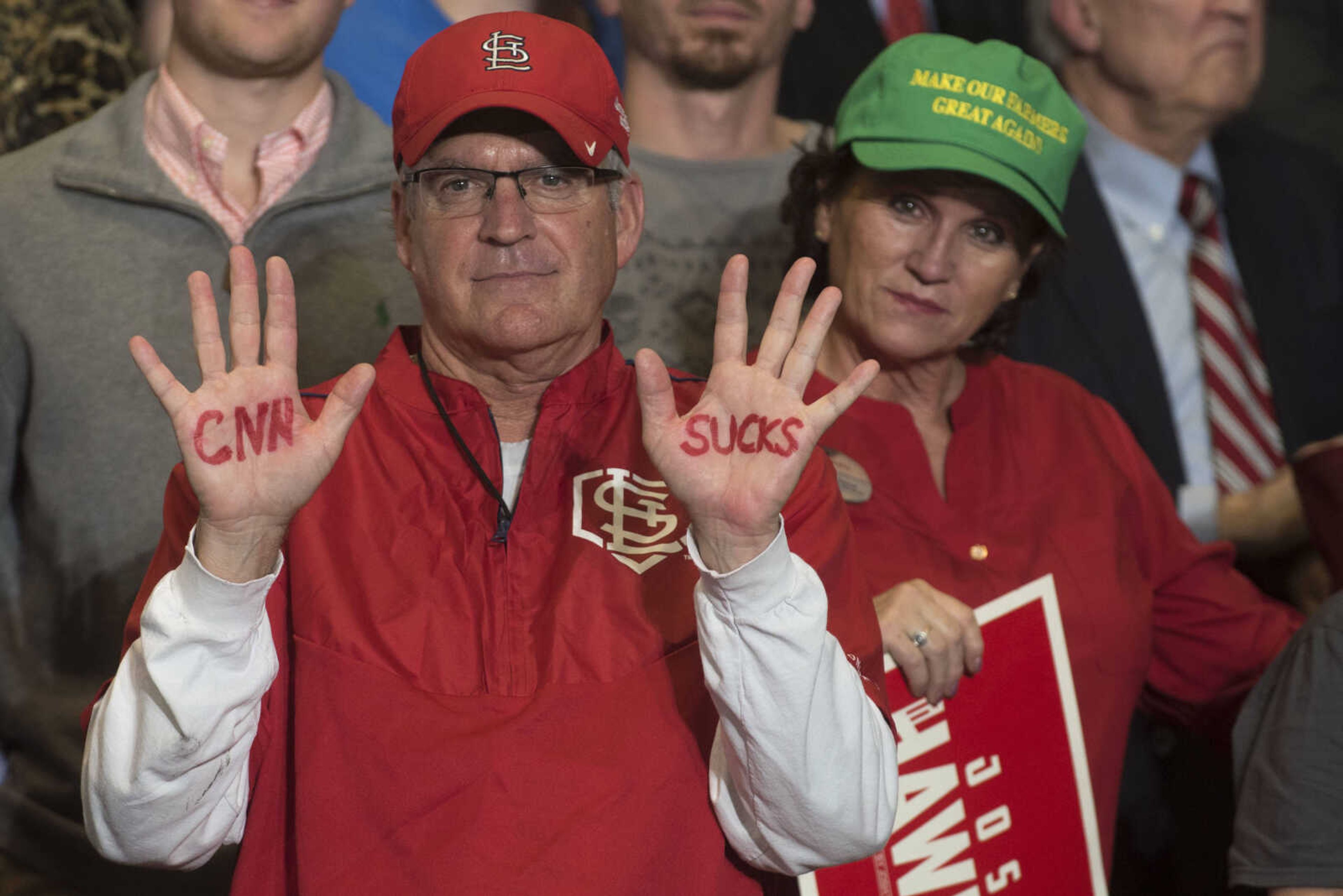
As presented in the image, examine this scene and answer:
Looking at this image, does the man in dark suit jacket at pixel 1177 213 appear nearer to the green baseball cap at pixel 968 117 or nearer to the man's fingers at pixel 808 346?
the green baseball cap at pixel 968 117

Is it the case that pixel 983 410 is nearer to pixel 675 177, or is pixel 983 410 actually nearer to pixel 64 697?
pixel 675 177

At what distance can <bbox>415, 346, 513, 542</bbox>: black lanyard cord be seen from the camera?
1.53 metres

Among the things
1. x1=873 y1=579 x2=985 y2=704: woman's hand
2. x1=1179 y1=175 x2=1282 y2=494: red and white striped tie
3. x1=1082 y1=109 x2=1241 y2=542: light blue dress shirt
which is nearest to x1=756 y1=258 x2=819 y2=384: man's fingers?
x1=873 y1=579 x2=985 y2=704: woman's hand

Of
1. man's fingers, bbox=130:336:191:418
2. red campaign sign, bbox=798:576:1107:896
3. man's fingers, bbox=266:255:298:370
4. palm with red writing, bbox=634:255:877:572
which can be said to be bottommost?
red campaign sign, bbox=798:576:1107:896

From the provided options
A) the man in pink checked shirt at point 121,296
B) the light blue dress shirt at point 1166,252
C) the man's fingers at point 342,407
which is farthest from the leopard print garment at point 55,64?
the light blue dress shirt at point 1166,252

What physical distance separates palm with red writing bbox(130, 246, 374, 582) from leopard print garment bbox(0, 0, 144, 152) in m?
1.21

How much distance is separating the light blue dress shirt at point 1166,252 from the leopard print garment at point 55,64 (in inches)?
68.9

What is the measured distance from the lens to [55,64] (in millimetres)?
2465

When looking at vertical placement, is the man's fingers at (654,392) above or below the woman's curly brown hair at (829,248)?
below

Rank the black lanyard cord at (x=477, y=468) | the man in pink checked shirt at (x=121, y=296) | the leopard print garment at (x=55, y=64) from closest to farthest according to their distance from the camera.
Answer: the black lanyard cord at (x=477, y=468), the man in pink checked shirt at (x=121, y=296), the leopard print garment at (x=55, y=64)

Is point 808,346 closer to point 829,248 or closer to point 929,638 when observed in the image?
point 929,638

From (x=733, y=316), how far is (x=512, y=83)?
37cm

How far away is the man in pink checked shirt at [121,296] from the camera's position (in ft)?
6.87

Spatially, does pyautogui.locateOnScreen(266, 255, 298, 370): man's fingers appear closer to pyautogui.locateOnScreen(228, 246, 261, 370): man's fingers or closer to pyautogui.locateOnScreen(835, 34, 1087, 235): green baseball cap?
pyautogui.locateOnScreen(228, 246, 261, 370): man's fingers
